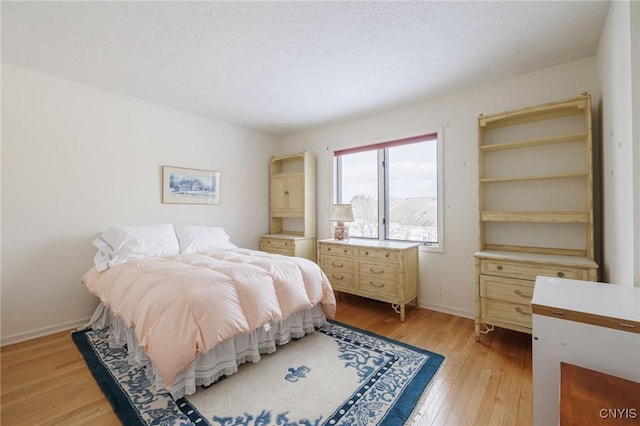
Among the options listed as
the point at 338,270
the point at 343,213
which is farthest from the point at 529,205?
the point at 338,270

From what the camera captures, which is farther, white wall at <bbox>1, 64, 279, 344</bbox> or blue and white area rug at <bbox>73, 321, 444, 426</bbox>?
white wall at <bbox>1, 64, 279, 344</bbox>

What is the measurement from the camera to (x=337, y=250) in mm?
3588

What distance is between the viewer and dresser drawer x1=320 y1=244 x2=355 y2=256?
136 inches

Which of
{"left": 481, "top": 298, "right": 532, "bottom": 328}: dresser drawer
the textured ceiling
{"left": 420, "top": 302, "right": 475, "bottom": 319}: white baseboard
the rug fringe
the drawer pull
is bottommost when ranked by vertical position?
the rug fringe

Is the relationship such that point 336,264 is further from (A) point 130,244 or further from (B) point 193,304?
(A) point 130,244

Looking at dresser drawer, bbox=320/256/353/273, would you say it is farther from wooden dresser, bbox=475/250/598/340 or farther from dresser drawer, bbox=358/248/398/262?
wooden dresser, bbox=475/250/598/340

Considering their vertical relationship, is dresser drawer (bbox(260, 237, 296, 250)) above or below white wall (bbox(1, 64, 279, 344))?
below

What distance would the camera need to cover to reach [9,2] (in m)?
1.79

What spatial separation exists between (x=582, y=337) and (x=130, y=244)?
11.2ft

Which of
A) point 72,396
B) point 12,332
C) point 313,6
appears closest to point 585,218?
point 313,6

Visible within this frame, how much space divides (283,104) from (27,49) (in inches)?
89.4

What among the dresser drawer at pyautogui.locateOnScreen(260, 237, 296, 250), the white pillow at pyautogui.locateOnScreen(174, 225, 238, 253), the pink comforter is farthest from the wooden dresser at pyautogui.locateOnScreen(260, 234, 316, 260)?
the pink comforter

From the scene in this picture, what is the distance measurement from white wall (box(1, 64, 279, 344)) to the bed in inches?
13.2

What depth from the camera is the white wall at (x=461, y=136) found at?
259 cm
